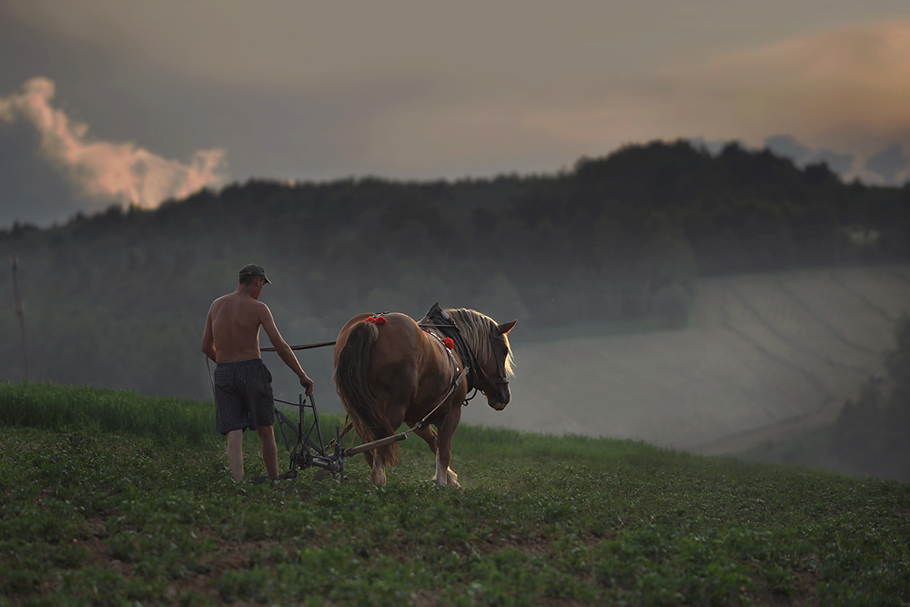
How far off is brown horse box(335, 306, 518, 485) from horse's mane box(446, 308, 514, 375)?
0.01 metres

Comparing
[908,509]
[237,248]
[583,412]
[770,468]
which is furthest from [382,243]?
[908,509]

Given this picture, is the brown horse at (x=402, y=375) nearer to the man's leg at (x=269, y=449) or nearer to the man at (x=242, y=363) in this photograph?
the man at (x=242, y=363)

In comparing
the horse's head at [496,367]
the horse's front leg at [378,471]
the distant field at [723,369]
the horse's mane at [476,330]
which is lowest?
the distant field at [723,369]

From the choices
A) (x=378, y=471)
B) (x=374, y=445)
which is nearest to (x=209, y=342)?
(x=374, y=445)

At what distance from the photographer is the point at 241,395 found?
25.1 ft

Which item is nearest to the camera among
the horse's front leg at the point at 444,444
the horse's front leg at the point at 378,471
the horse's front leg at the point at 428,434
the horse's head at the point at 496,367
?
the horse's front leg at the point at 378,471

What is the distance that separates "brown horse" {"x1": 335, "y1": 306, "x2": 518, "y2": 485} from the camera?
7980 mm

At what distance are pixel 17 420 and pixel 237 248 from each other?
89.8m

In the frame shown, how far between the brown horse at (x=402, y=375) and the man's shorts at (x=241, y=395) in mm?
839

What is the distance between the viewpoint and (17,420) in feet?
36.6

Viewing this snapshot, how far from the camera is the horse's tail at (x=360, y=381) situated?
794 centimetres

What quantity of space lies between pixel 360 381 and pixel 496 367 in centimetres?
296

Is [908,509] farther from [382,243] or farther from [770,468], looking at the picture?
[382,243]

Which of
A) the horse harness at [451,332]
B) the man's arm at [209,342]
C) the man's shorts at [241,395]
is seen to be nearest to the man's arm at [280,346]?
the man's shorts at [241,395]
